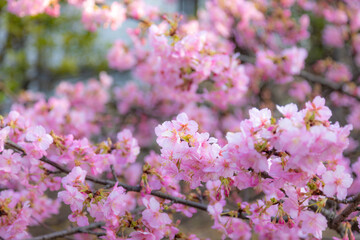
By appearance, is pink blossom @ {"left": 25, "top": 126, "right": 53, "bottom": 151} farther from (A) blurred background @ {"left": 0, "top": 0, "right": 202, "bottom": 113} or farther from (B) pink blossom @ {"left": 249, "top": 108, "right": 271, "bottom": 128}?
(A) blurred background @ {"left": 0, "top": 0, "right": 202, "bottom": 113}

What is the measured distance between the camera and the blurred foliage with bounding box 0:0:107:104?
4008 millimetres

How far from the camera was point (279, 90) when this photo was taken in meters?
5.39

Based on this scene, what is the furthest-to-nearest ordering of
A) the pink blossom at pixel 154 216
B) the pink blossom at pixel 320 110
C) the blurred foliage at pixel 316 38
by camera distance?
the blurred foliage at pixel 316 38 < the pink blossom at pixel 154 216 < the pink blossom at pixel 320 110

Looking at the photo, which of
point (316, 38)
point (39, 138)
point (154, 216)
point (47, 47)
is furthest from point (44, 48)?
point (154, 216)

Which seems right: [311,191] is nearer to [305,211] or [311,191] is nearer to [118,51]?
[305,211]

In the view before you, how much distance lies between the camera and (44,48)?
512 centimetres

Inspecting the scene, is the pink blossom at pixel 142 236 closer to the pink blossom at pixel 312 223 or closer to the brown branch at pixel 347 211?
the pink blossom at pixel 312 223

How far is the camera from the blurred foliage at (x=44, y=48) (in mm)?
4008

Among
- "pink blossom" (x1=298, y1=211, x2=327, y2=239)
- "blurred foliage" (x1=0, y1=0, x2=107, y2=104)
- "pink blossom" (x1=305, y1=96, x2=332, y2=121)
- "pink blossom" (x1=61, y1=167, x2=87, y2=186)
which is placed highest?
"pink blossom" (x1=305, y1=96, x2=332, y2=121)

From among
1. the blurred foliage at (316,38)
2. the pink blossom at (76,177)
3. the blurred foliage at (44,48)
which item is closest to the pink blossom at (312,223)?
the pink blossom at (76,177)

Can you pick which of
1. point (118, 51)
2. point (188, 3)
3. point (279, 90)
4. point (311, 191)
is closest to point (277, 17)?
point (118, 51)

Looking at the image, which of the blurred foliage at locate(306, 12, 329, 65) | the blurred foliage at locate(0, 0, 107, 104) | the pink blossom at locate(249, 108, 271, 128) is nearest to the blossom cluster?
the pink blossom at locate(249, 108, 271, 128)

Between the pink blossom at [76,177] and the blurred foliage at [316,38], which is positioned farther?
the blurred foliage at [316,38]

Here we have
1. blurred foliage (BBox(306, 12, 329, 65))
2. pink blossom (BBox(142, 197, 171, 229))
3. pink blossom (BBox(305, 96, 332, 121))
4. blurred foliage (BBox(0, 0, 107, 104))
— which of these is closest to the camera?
pink blossom (BBox(305, 96, 332, 121))
